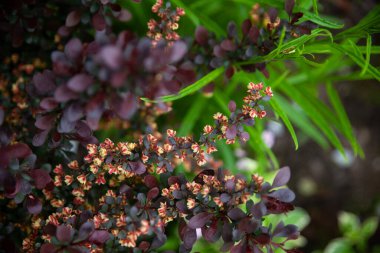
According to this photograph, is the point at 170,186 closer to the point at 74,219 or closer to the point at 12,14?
the point at 74,219

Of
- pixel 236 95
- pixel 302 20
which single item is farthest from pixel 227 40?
pixel 236 95

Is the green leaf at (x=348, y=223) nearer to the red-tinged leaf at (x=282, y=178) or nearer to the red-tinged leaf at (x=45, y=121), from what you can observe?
the red-tinged leaf at (x=282, y=178)

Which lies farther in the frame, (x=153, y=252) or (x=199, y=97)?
(x=199, y=97)

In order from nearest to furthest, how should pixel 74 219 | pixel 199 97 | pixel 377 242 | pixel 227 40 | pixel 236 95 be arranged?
pixel 74 219 < pixel 227 40 < pixel 199 97 < pixel 236 95 < pixel 377 242

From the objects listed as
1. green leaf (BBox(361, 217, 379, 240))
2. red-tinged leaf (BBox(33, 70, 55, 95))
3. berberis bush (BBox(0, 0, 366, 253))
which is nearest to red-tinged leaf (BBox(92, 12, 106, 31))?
berberis bush (BBox(0, 0, 366, 253))

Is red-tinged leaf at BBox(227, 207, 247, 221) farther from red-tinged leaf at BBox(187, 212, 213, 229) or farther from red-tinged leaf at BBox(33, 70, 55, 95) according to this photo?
red-tinged leaf at BBox(33, 70, 55, 95)

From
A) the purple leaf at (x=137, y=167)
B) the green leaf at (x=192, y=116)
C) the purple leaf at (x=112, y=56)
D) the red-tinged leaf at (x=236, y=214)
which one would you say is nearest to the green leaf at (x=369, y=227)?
the green leaf at (x=192, y=116)

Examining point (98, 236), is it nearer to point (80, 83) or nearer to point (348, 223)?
Result: point (80, 83)
